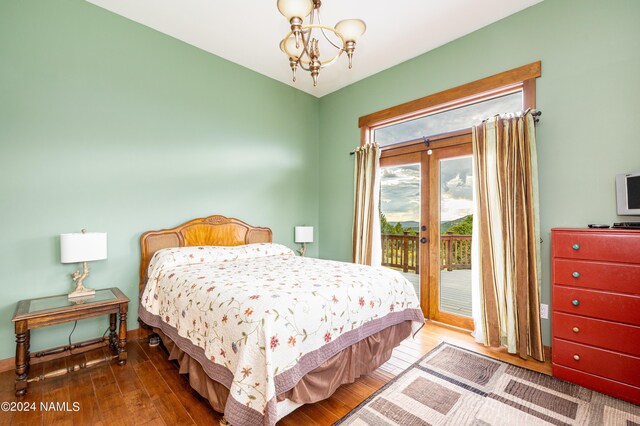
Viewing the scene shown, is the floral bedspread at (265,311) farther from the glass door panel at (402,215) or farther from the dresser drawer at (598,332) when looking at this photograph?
the glass door panel at (402,215)

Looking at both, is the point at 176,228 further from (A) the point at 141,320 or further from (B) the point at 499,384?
(B) the point at 499,384

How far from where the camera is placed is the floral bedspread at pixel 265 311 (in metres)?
1.45

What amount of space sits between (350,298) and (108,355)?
2.19 metres

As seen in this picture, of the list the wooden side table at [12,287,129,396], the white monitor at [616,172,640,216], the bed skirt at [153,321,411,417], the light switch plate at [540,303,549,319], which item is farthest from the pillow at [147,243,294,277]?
the white monitor at [616,172,640,216]

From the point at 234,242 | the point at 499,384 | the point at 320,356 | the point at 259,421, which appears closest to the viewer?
the point at 259,421

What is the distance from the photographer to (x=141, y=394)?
6.51 ft

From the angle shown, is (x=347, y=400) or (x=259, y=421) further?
(x=347, y=400)

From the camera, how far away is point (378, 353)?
7.28ft

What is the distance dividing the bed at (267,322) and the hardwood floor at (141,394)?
0.42ft

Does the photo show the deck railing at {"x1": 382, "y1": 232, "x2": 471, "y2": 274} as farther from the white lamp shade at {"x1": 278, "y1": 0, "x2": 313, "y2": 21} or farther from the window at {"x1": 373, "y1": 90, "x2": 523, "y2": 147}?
the white lamp shade at {"x1": 278, "y1": 0, "x2": 313, "y2": 21}

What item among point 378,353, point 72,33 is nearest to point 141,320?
point 378,353

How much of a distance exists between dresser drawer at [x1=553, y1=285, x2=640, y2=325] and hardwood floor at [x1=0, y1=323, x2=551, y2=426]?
1.99 ft

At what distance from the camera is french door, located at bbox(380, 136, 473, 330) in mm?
3205

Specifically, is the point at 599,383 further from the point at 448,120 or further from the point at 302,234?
the point at 302,234
